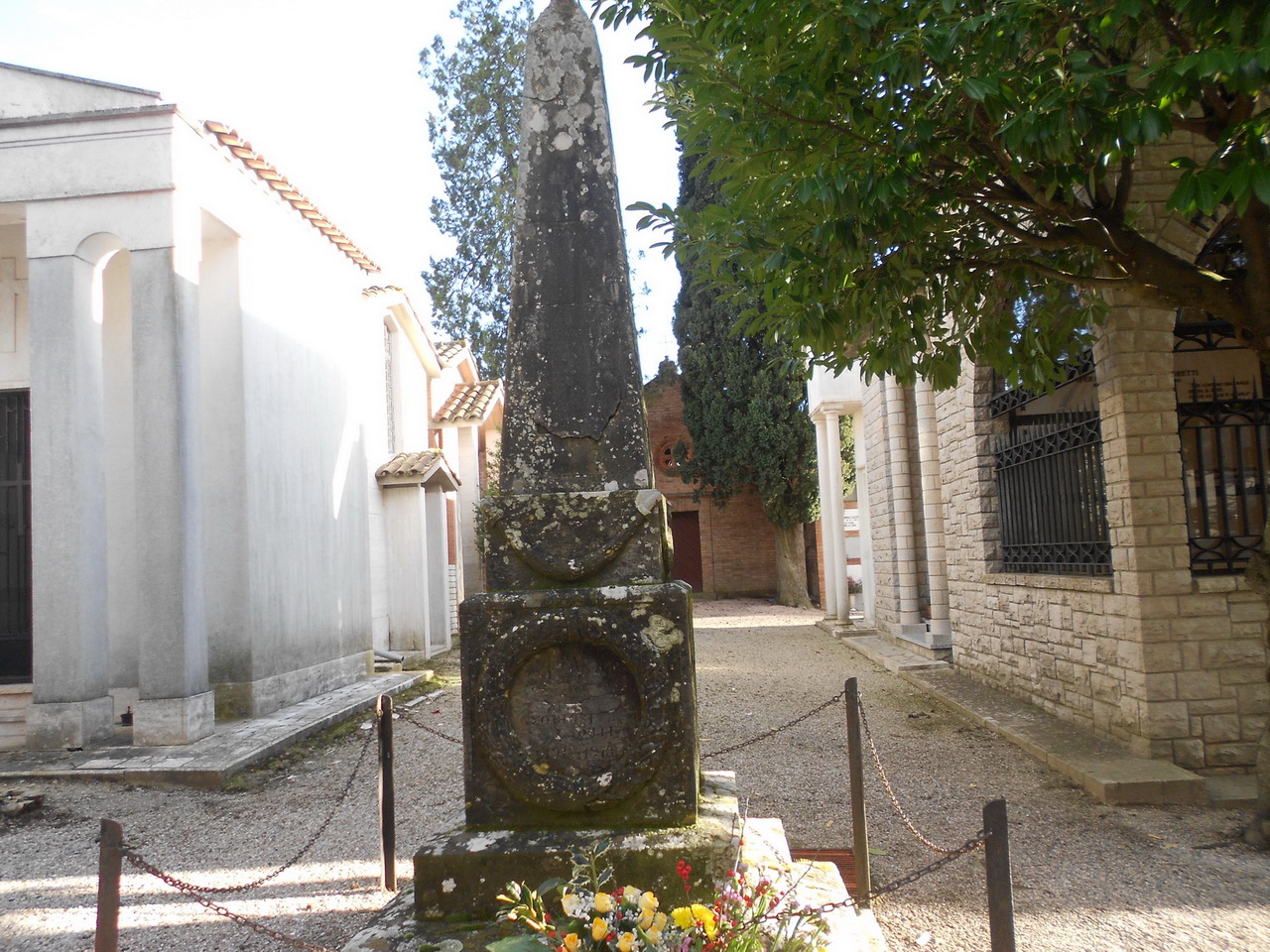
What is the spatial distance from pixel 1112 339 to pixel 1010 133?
10.9 feet

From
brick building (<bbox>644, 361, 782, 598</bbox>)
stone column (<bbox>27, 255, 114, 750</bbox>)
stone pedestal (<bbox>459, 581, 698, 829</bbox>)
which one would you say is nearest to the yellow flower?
stone pedestal (<bbox>459, 581, 698, 829</bbox>)

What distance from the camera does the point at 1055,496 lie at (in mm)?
8289

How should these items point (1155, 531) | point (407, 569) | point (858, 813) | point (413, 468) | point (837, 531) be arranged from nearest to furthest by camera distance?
point (858, 813) → point (1155, 531) → point (413, 468) → point (407, 569) → point (837, 531)

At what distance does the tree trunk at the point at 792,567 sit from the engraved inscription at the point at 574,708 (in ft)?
65.7

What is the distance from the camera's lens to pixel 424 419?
A: 1789 centimetres

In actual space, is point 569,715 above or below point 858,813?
above

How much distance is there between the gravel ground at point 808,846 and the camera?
173 inches

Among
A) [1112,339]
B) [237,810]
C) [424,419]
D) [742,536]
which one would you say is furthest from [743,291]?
[742,536]

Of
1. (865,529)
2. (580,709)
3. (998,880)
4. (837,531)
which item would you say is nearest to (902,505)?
(865,529)

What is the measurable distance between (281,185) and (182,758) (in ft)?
20.7

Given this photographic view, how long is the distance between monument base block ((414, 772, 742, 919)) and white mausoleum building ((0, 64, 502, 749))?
5.67 m

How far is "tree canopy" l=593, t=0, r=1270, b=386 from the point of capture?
373 centimetres

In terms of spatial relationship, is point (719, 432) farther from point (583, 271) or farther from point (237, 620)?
point (583, 271)

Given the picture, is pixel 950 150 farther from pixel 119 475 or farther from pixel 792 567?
pixel 792 567
